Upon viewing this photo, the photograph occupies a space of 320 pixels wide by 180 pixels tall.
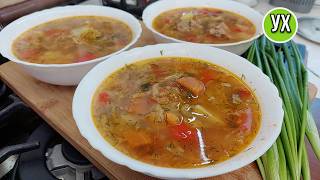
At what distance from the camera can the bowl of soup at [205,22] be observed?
1.47 m

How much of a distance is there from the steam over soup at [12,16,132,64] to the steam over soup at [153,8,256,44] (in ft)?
0.78

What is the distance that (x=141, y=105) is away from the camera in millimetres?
1035

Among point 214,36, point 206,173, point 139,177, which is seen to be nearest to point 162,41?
point 214,36

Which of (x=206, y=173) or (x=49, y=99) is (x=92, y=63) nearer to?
(x=49, y=99)

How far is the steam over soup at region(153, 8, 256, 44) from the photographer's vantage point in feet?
4.92

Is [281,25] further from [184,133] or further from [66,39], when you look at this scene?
[66,39]

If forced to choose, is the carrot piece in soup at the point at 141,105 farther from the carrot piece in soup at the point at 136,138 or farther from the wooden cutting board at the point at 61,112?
the wooden cutting board at the point at 61,112

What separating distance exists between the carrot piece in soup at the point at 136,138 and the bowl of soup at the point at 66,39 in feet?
1.25

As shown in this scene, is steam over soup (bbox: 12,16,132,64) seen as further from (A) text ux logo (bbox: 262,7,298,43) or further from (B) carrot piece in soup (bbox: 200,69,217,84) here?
(A) text ux logo (bbox: 262,7,298,43)

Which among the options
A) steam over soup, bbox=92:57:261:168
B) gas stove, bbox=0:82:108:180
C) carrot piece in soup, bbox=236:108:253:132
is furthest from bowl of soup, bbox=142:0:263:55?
gas stove, bbox=0:82:108:180

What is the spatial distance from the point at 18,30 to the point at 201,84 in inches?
38.5

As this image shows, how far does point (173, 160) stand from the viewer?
86 cm

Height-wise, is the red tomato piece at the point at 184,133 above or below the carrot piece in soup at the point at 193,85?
below

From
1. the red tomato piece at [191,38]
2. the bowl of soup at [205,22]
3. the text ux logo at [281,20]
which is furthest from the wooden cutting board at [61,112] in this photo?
the red tomato piece at [191,38]
